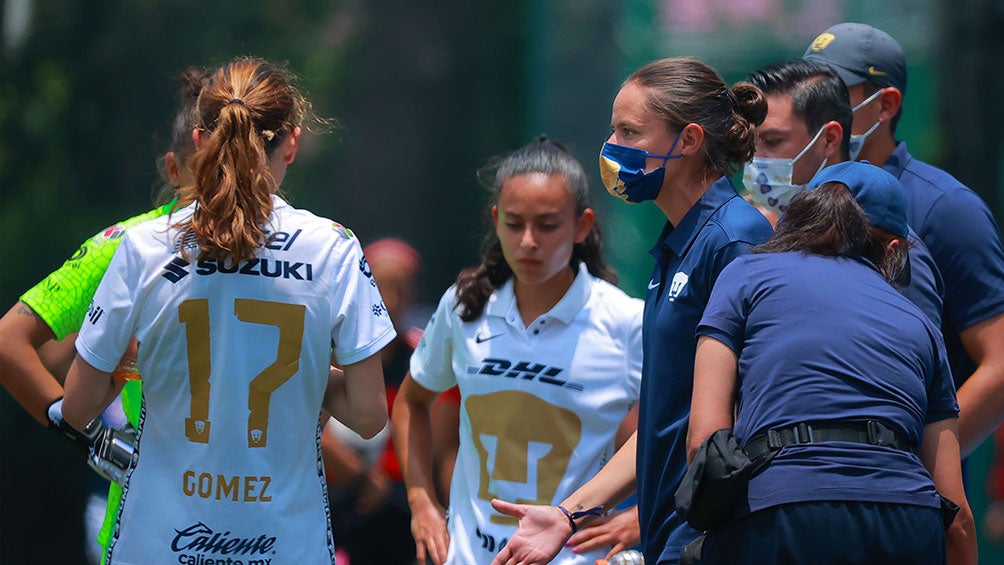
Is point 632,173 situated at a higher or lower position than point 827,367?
higher

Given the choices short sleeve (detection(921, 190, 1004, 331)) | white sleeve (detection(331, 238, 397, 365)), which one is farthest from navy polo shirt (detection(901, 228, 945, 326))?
white sleeve (detection(331, 238, 397, 365))

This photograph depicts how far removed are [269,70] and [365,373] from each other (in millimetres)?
794

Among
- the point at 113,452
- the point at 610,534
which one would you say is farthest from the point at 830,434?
the point at 113,452

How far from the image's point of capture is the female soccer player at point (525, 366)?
340 centimetres

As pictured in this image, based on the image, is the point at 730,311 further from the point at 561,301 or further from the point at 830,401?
the point at 561,301

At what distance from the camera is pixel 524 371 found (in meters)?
3.45

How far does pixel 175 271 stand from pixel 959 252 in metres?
2.09

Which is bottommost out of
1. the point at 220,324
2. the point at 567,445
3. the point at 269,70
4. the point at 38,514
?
the point at 38,514

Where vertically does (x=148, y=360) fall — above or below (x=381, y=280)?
above

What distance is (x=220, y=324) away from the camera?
108 inches

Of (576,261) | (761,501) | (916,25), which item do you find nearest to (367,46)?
(916,25)

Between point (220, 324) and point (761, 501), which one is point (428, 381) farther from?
point (761, 501)

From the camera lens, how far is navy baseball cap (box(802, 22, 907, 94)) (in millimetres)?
3697

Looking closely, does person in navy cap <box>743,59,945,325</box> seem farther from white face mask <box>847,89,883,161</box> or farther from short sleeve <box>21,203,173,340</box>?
short sleeve <box>21,203,173,340</box>
